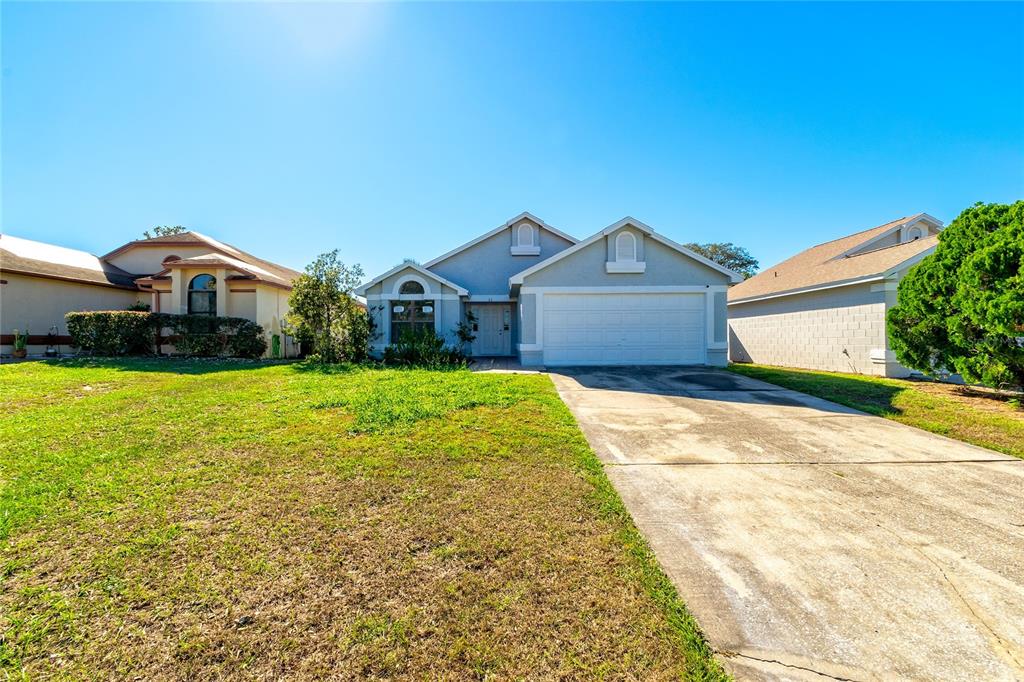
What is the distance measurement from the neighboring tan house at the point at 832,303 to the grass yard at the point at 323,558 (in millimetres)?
11428

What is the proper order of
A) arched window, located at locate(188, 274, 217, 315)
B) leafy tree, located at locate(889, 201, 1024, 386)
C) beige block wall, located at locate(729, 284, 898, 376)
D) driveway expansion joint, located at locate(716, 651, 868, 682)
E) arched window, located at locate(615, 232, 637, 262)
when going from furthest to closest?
arched window, located at locate(188, 274, 217, 315)
arched window, located at locate(615, 232, 637, 262)
beige block wall, located at locate(729, 284, 898, 376)
leafy tree, located at locate(889, 201, 1024, 386)
driveway expansion joint, located at locate(716, 651, 868, 682)

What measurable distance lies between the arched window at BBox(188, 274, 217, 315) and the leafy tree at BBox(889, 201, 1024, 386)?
20691 millimetres

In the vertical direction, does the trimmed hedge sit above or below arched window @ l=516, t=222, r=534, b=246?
below

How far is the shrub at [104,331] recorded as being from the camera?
12305 millimetres

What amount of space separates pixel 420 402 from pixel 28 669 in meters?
4.70

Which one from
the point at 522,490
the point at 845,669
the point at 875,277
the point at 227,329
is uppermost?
the point at 875,277

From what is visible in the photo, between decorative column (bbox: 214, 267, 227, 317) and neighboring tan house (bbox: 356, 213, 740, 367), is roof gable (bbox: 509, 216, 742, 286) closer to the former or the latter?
neighboring tan house (bbox: 356, 213, 740, 367)

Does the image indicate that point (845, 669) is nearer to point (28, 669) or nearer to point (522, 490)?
point (522, 490)

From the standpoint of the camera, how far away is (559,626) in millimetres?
2074

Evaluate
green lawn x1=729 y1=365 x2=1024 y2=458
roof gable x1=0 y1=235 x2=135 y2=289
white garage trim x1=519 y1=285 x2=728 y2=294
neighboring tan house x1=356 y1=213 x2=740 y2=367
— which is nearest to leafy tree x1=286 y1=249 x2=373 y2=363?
neighboring tan house x1=356 y1=213 x2=740 y2=367

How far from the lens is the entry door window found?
14.1m

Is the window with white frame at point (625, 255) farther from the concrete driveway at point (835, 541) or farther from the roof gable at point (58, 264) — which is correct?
the roof gable at point (58, 264)

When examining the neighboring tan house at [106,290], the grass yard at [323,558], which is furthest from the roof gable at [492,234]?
the grass yard at [323,558]

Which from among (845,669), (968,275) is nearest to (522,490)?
(845,669)
